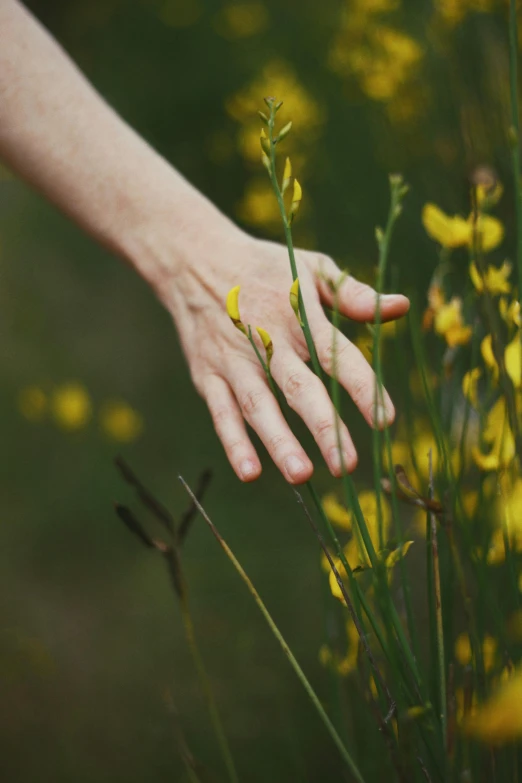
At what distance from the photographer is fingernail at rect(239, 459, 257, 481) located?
2.00 feet

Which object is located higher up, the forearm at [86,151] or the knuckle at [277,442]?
the forearm at [86,151]

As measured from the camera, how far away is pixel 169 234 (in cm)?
82

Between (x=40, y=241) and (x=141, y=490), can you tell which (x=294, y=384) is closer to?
(x=141, y=490)

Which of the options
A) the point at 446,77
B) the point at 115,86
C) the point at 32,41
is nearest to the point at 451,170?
the point at 446,77

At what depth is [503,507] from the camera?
497mm

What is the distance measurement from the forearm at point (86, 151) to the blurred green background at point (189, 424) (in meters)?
0.46

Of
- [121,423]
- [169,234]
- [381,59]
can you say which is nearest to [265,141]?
[169,234]

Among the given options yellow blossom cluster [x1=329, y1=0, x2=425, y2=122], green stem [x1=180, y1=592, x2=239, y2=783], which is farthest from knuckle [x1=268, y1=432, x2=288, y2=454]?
yellow blossom cluster [x1=329, y1=0, x2=425, y2=122]

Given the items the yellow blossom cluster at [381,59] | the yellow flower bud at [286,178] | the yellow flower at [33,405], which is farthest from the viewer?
the yellow flower at [33,405]

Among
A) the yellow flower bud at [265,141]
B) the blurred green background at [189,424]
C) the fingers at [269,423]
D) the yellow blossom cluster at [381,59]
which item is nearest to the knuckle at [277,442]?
the fingers at [269,423]

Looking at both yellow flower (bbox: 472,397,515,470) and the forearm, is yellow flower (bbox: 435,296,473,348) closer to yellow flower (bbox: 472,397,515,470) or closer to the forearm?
yellow flower (bbox: 472,397,515,470)

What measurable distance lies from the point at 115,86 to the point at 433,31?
166 centimetres

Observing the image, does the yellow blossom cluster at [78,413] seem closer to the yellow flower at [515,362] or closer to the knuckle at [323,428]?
the knuckle at [323,428]

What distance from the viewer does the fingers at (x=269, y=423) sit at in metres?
0.57
